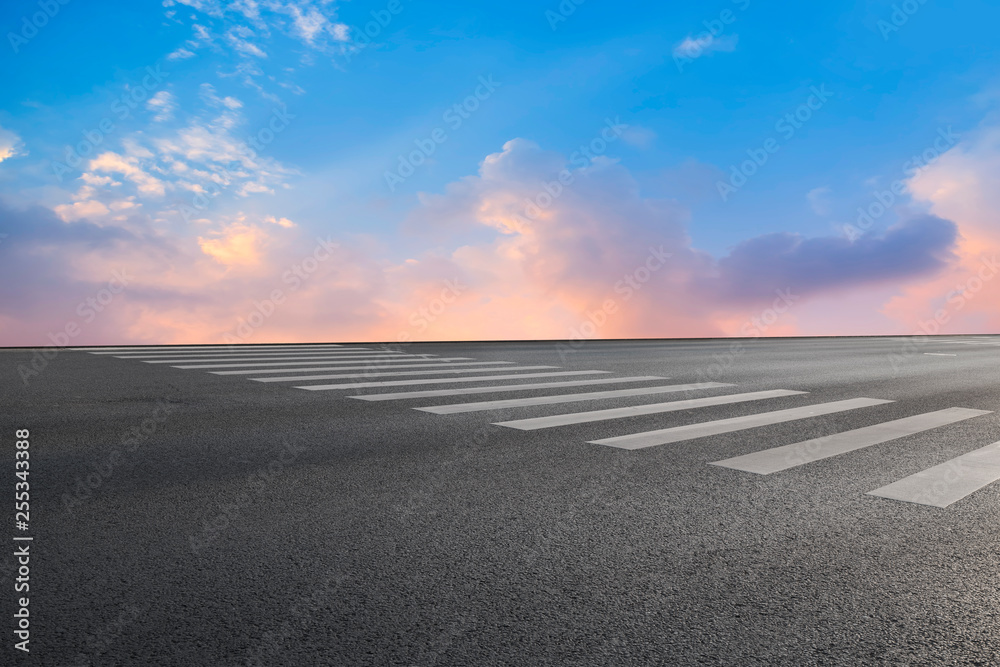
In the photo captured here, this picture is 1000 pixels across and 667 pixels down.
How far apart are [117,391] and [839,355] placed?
17.6 metres

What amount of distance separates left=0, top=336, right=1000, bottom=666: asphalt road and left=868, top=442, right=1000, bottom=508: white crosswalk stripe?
2.7 inches

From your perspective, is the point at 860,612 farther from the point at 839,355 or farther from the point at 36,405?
the point at 839,355

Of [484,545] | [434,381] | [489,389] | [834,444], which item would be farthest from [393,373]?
[484,545]

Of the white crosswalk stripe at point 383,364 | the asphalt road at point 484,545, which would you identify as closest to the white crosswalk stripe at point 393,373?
the white crosswalk stripe at point 383,364

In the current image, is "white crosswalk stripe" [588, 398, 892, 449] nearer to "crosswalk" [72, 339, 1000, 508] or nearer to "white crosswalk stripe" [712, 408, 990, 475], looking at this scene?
"crosswalk" [72, 339, 1000, 508]

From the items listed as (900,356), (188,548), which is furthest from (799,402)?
(900,356)

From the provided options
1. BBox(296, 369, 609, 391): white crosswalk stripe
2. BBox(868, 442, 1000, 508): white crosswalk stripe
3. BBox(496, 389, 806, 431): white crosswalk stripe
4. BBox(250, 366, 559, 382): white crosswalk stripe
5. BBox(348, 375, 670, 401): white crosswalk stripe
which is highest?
BBox(250, 366, 559, 382): white crosswalk stripe

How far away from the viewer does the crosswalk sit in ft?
17.4

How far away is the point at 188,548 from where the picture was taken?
3.29 m

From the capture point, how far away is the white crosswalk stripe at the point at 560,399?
7930mm

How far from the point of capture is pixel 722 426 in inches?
276

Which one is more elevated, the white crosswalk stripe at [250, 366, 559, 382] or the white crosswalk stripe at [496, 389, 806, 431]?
the white crosswalk stripe at [250, 366, 559, 382]

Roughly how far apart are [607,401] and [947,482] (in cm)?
427

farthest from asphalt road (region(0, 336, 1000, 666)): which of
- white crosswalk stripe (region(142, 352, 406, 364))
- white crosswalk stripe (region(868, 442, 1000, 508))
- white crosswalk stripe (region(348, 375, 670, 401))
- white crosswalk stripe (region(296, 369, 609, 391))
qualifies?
white crosswalk stripe (region(142, 352, 406, 364))
